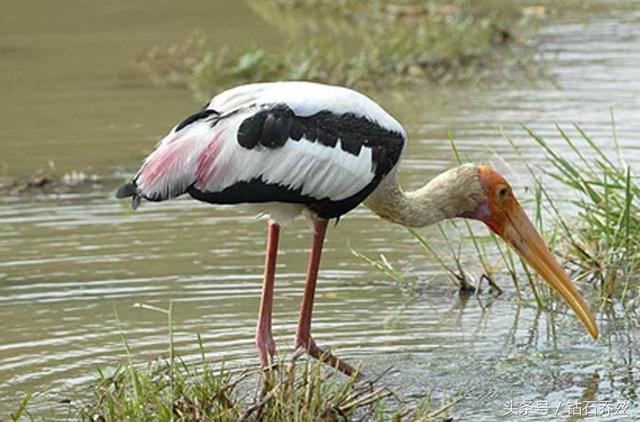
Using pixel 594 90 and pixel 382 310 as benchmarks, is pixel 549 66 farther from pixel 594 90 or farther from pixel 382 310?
pixel 382 310

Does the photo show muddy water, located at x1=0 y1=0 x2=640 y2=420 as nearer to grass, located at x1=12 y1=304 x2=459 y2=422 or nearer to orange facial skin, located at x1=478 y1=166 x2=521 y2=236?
orange facial skin, located at x1=478 y1=166 x2=521 y2=236

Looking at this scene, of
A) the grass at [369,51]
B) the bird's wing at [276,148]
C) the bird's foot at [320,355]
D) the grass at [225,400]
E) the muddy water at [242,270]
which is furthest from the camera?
the grass at [369,51]

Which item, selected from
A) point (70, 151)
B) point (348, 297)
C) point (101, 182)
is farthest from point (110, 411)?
point (70, 151)

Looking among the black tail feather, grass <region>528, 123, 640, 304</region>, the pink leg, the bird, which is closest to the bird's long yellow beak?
the bird

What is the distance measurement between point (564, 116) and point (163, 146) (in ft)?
18.7

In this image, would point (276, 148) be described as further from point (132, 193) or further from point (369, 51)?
point (369, 51)

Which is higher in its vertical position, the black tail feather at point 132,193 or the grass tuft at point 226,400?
the black tail feather at point 132,193

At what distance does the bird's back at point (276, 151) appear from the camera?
5.83 metres

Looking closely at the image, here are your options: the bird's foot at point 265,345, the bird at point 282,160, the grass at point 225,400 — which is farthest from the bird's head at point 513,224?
the grass at point 225,400

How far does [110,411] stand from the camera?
5.00 m

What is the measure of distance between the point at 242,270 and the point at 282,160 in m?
2.19

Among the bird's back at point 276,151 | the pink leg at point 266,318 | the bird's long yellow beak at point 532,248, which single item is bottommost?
the pink leg at point 266,318

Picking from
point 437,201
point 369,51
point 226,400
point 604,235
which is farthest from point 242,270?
point 369,51

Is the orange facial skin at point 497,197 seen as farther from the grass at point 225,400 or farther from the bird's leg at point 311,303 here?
the grass at point 225,400
